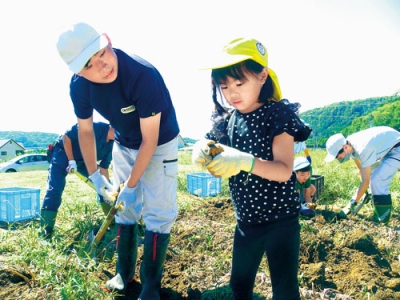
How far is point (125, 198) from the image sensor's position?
82.6 inches

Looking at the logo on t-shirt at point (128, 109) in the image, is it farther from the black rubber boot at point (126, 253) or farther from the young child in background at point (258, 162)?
the black rubber boot at point (126, 253)

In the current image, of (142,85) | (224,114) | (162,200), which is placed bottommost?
(162,200)

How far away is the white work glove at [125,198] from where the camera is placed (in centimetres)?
208

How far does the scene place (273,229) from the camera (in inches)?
61.7

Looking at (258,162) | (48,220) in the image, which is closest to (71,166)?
(48,220)

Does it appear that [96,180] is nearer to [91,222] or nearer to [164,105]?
[164,105]

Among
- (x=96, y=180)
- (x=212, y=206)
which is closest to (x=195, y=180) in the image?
(x=212, y=206)

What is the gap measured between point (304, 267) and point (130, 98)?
177cm

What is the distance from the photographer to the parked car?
1471cm

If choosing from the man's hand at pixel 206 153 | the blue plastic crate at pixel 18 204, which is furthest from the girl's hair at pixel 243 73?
the blue plastic crate at pixel 18 204

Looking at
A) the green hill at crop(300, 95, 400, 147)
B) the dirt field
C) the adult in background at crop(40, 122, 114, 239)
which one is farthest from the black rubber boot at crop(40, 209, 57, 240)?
the green hill at crop(300, 95, 400, 147)

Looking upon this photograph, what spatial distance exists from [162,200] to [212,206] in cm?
249

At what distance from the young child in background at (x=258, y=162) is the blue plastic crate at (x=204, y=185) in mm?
3701

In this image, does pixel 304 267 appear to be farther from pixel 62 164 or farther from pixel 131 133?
pixel 62 164
